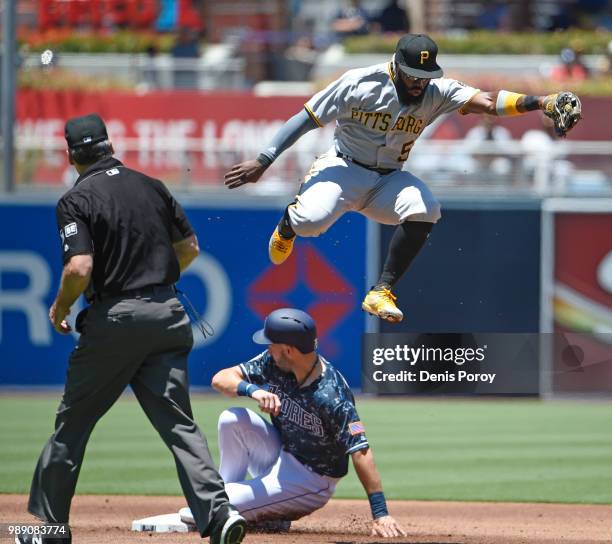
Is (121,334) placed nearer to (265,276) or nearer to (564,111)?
(564,111)

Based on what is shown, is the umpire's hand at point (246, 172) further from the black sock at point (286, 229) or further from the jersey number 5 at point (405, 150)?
the jersey number 5 at point (405, 150)

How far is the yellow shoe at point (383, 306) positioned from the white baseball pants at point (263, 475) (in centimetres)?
97

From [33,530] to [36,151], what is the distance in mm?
8802

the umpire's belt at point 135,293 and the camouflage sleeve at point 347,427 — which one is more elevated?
the umpire's belt at point 135,293

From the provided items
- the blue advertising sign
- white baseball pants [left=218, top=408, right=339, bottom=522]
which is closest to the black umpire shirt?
white baseball pants [left=218, top=408, right=339, bottom=522]

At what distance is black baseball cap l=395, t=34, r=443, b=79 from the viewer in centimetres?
738

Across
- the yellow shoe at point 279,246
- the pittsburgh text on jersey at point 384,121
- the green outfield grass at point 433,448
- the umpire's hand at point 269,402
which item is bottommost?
the green outfield grass at point 433,448

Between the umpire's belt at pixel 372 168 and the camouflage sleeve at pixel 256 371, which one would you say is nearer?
the camouflage sleeve at pixel 256 371

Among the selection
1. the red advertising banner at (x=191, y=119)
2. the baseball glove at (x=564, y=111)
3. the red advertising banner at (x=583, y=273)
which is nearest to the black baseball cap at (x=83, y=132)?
the baseball glove at (x=564, y=111)

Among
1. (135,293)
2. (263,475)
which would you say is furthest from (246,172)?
(263,475)

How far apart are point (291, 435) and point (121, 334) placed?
59.5 inches

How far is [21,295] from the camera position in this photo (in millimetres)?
13102

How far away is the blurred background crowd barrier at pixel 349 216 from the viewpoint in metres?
12.8

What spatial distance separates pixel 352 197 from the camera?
791cm
